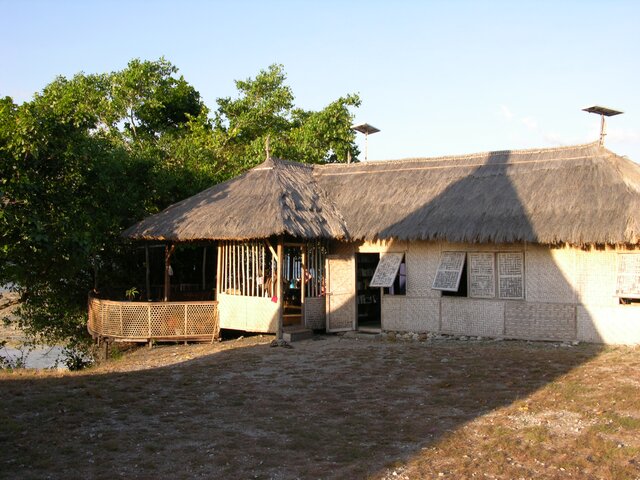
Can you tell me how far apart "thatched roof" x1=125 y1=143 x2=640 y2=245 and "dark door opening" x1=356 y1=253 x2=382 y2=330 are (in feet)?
5.10

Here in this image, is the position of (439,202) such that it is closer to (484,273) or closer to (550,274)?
(484,273)

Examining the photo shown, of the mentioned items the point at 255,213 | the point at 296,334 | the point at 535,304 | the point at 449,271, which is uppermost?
the point at 255,213

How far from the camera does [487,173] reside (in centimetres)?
1534

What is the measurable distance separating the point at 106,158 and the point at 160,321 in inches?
160

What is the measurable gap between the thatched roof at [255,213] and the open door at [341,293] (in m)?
0.69

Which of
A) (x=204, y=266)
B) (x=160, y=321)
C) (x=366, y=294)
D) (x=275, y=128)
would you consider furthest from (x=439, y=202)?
(x=275, y=128)

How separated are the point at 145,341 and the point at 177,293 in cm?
271

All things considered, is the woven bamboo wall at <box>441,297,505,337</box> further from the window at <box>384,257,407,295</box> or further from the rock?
the rock

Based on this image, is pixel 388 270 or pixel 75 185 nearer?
pixel 75 185

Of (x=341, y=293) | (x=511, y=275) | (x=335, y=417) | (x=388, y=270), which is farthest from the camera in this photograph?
(x=341, y=293)

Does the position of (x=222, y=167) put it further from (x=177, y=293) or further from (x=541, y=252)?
(x=541, y=252)

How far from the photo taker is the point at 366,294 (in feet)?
54.9

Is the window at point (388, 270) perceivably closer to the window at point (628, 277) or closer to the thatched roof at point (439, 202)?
the thatched roof at point (439, 202)

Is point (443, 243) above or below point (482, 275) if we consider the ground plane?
above
